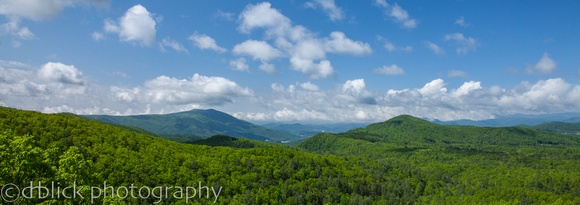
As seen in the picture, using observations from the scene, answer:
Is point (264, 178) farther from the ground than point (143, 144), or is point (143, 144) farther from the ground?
point (143, 144)

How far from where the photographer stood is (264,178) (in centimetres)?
15938

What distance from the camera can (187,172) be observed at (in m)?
143

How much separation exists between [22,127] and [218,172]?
101 m

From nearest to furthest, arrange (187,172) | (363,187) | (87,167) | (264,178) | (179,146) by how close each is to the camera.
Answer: (87,167)
(187,172)
(264,178)
(363,187)
(179,146)

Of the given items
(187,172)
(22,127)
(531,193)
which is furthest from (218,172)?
(531,193)

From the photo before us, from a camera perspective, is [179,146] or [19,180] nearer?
[19,180]

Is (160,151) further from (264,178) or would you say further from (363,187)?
(363,187)

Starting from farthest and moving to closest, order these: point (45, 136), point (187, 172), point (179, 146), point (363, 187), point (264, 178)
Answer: point (179, 146) < point (363, 187) < point (264, 178) < point (187, 172) < point (45, 136)

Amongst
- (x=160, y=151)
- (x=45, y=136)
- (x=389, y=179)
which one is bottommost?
(x=389, y=179)

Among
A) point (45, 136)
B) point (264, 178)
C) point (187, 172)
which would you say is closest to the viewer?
point (45, 136)

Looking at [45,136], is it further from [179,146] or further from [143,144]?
[179,146]

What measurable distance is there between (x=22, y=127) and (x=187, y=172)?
84.9 meters

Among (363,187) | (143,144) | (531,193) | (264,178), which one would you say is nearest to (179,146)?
(143,144)

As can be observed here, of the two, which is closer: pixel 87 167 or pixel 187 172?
pixel 87 167
